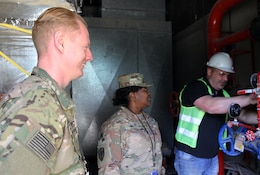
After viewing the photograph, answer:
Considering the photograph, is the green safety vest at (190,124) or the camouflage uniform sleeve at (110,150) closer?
the camouflage uniform sleeve at (110,150)

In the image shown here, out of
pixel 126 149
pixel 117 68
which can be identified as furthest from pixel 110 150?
pixel 117 68

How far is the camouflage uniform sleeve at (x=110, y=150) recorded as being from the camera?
2.21m

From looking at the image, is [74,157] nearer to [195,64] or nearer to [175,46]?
[195,64]

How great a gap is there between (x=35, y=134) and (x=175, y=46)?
542 centimetres

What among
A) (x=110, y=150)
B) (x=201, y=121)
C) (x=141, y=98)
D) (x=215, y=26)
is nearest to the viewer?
(x=110, y=150)

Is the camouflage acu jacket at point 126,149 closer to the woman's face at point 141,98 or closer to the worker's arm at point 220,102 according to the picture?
the woman's face at point 141,98

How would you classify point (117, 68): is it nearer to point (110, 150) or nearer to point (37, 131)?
point (110, 150)

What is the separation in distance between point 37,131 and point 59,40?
0.33m

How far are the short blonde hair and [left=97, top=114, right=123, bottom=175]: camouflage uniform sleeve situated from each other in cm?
136

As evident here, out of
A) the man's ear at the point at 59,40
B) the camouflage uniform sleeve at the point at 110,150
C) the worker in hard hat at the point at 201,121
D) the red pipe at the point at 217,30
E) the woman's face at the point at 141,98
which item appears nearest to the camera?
the man's ear at the point at 59,40

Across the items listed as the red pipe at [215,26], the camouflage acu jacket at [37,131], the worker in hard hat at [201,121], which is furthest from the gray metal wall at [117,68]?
the camouflage acu jacket at [37,131]

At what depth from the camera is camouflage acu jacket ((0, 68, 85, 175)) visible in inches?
30.3

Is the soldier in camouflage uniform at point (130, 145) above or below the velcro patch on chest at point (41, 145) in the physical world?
below

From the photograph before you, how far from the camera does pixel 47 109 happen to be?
0.87m
